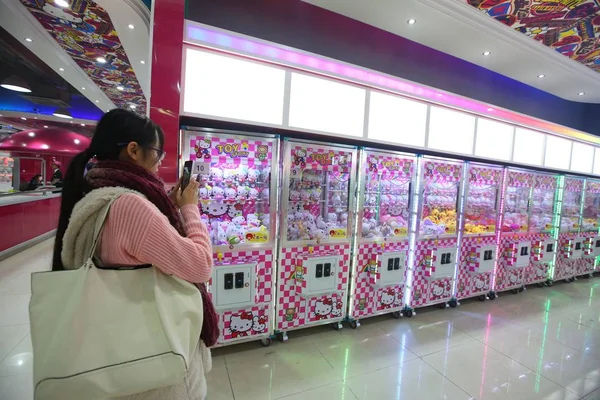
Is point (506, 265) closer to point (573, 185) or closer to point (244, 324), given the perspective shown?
point (573, 185)

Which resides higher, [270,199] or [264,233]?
[270,199]

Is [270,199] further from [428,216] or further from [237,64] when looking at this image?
[428,216]

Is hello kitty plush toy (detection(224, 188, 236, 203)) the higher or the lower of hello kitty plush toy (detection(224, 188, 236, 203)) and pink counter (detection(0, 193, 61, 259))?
the higher

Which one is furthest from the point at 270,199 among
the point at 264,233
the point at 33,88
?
the point at 33,88

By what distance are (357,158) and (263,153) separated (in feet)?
3.47

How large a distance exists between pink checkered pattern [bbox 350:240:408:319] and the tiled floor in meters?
0.19

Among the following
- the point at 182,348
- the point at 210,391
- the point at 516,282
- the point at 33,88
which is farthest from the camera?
the point at 33,88

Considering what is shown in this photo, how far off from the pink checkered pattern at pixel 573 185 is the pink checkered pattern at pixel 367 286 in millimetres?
4107

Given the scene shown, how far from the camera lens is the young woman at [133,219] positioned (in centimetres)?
85

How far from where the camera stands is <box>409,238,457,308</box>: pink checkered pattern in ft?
Result: 11.2

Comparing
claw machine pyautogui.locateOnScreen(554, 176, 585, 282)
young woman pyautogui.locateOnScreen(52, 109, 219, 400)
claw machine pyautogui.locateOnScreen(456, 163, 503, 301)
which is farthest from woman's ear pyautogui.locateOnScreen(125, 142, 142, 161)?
claw machine pyautogui.locateOnScreen(554, 176, 585, 282)

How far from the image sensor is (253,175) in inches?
102

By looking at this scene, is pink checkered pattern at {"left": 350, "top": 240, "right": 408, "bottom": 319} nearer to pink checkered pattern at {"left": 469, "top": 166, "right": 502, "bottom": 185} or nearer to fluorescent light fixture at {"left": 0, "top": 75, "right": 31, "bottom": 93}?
pink checkered pattern at {"left": 469, "top": 166, "right": 502, "bottom": 185}

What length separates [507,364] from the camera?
254 centimetres
